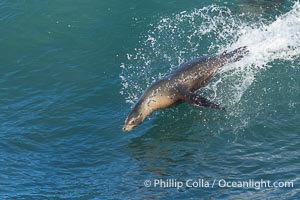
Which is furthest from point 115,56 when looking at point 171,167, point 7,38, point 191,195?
point 191,195

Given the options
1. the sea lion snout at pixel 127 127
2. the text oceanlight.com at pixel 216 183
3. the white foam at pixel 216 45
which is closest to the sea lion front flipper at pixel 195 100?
the white foam at pixel 216 45

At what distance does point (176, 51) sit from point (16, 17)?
Answer: 6609 mm

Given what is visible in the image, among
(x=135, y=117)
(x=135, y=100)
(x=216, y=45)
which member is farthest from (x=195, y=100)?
(x=216, y=45)

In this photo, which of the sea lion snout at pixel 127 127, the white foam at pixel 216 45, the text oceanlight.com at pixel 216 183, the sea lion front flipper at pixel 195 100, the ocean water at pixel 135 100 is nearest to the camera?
the text oceanlight.com at pixel 216 183

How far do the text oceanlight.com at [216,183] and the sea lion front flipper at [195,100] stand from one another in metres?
1.81

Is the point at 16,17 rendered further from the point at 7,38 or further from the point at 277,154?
the point at 277,154

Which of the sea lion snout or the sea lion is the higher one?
the sea lion

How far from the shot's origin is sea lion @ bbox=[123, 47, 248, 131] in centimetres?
1308

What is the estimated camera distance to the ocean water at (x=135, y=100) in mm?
11492

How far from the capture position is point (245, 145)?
1209 cm

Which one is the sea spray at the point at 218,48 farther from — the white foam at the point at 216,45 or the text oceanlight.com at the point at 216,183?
the text oceanlight.com at the point at 216,183

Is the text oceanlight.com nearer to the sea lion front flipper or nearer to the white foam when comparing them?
the sea lion front flipper

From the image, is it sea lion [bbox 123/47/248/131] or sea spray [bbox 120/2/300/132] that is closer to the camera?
sea lion [bbox 123/47/248/131]

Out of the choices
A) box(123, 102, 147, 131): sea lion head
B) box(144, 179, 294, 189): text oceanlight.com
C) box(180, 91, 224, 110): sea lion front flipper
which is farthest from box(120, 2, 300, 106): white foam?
box(144, 179, 294, 189): text oceanlight.com
